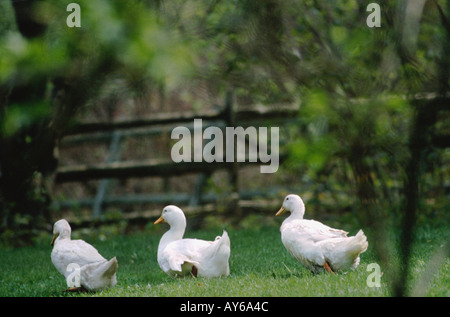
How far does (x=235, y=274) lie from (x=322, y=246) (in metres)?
0.89

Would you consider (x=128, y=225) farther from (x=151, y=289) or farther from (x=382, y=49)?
(x=382, y=49)

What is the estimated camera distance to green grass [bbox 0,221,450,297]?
3867mm

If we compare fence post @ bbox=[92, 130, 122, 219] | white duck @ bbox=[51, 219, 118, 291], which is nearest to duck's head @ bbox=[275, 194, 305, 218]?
white duck @ bbox=[51, 219, 118, 291]

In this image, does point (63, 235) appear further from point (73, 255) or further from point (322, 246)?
point (322, 246)

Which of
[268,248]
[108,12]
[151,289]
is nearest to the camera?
[108,12]

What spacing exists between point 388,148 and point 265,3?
37 centimetres

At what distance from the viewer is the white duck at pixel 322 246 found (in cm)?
428

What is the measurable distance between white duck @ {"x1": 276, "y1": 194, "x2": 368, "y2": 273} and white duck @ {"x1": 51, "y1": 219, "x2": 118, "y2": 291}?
53.0 inches

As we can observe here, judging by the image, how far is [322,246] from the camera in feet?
14.4

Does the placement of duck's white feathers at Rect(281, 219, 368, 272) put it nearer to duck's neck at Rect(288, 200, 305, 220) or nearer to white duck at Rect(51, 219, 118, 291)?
duck's neck at Rect(288, 200, 305, 220)

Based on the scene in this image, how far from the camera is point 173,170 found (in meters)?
9.43

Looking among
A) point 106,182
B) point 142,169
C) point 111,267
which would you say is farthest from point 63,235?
point 106,182
